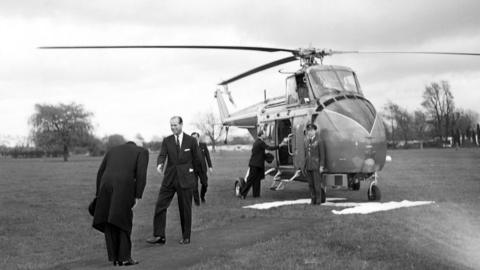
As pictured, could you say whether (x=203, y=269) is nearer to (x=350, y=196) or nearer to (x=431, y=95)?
(x=431, y=95)

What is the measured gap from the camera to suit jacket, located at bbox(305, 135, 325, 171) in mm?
13789

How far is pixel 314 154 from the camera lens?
45.3ft

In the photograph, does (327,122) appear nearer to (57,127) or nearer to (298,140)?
(298,140)

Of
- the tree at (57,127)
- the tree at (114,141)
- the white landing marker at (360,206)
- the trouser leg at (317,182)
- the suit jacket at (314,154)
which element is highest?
the tree at (57,127)

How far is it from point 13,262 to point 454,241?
23.4 ft

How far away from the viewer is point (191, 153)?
9414mm

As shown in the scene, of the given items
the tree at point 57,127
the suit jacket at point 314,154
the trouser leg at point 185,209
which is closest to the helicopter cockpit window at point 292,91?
the suit jacket at point 314,154

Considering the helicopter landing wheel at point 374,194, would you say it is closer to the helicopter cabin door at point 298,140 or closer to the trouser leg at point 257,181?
the helicopter cabin door at point 298,140

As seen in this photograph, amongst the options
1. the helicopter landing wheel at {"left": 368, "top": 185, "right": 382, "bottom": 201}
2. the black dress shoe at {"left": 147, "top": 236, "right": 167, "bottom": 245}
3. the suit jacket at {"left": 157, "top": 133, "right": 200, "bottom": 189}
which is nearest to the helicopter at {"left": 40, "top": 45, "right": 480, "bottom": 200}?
the helicopter landing wheel at {"left": 368, "top": 185, "right": 382, "bottom": 201}

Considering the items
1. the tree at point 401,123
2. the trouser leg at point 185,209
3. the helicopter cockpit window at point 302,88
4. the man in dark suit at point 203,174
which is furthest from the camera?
the tree at point 401,123

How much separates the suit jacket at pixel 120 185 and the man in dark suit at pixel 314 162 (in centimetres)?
676

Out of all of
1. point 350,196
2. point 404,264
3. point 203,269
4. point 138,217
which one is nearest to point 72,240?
point 138,217

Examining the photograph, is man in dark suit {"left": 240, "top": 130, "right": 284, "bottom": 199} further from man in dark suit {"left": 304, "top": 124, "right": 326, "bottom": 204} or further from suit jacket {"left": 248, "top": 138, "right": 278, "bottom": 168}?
man in dark suit {"left": 304, "top": 124, "right": 326, "bottom": 204}

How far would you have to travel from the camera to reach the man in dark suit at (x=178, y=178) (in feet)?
30.3
